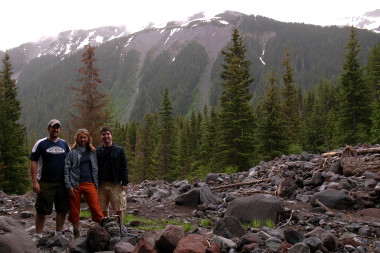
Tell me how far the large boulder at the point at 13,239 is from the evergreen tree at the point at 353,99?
27467 millimetres

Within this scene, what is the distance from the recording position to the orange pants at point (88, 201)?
236 inches

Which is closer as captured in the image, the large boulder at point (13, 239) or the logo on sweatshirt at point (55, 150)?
the large boulder at point (13, 239)

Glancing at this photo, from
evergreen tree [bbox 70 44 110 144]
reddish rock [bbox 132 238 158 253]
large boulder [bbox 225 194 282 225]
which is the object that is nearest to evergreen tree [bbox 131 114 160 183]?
evergreen tree [bbox 70 44 110 144]

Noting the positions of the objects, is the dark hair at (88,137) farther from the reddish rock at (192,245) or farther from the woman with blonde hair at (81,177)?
the reddish rock at (192,245)

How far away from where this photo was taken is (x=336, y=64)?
176 metres

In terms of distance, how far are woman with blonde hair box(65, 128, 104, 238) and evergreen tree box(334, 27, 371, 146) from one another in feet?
85.3

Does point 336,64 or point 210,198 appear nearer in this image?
point 210,198

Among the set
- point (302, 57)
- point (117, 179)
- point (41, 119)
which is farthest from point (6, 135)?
point (302, 57)

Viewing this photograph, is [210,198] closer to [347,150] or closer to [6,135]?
[347,150]

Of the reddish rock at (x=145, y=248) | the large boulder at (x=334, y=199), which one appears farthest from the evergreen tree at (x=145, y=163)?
the reddish rock at (x=145, y=248)

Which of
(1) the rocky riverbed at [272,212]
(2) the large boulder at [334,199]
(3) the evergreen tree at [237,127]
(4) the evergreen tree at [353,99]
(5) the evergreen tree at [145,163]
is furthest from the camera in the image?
(5) the evergreen tree at [145,163]

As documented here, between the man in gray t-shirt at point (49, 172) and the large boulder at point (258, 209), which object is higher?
the man in gray t-shirt at point (49, 172)

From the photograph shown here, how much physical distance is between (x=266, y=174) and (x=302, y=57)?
199m

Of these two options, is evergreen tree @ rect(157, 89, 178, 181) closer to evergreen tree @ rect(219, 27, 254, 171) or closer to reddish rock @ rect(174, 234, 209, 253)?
evergreen tree @ rect(219, 27, 254, 171)
